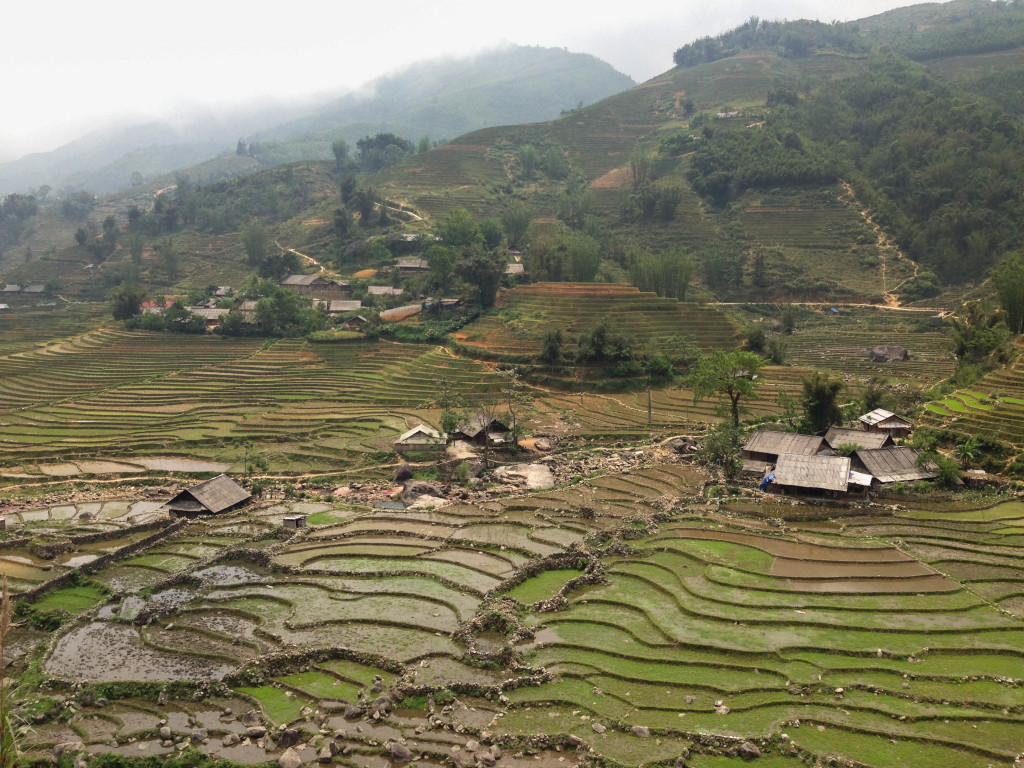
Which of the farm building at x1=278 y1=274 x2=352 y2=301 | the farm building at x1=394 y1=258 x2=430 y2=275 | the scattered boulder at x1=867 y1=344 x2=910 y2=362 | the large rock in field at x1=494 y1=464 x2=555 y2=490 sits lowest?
the scattered boulder at x1=867 y1=344 x2=910 y2=362

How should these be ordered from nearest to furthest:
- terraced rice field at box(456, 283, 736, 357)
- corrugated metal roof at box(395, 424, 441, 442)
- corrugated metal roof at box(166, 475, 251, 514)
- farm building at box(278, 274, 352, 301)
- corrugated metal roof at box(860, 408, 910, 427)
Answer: corrugated metal roof at box(166, 475, 251, 514)
corrugated metal roof at box(860, 408, 910, 427)
corrugated metal roof at box(395, 424, 441, 442)
terraced rice field at box(456, 283, 736, 357)
farm building at box(278, 274, 352, 301)

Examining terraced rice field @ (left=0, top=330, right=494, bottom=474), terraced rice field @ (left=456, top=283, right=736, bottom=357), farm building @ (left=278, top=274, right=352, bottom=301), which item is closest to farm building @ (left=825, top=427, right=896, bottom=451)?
terraced rice field @ (left=456, top=283, right=736, bottom=357)

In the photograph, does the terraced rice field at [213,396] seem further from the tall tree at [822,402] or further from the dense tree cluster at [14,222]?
the dense tree cluster at [14,222]

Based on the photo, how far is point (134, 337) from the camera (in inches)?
2392

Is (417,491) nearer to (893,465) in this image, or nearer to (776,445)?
(776,445)

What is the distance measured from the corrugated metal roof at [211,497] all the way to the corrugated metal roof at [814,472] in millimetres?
23446

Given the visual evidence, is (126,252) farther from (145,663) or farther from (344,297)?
(145,663)

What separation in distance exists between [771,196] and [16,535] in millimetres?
84902

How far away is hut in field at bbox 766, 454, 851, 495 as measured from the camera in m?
28.9

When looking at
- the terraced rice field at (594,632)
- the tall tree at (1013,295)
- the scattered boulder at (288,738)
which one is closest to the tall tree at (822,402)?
the terraced rice field at (594,632)

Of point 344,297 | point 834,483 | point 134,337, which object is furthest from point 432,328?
point 834,483

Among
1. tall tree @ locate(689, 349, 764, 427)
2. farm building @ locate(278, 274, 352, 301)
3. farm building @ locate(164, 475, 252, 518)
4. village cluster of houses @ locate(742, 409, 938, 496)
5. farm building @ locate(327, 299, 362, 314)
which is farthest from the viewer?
farm building @ locate(278, 274, 352, 301)

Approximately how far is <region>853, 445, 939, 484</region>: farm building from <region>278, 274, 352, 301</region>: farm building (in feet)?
176

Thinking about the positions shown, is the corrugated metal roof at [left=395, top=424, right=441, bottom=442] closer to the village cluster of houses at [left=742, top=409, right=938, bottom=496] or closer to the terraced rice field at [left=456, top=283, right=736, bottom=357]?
the terraced rice field at [left=456, top=283, right=736, bottom=357]
